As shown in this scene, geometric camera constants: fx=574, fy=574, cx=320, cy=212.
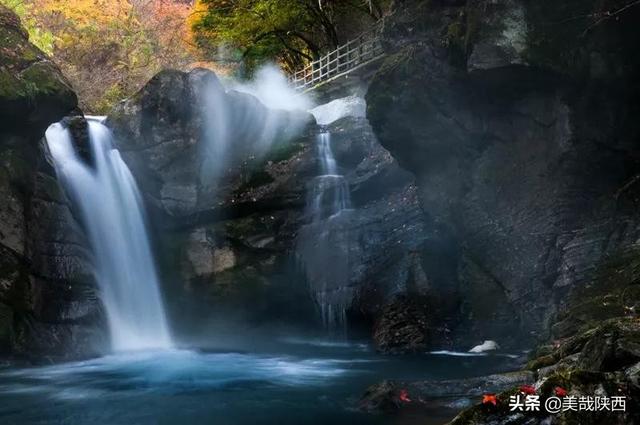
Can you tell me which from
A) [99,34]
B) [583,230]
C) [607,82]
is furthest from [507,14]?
[99,34]

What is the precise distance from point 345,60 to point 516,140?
62.5 ft

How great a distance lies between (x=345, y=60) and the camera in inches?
1222

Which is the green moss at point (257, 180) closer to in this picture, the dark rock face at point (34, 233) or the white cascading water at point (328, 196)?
the white cascading water at point (328, 196)

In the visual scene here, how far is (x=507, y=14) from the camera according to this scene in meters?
12.1

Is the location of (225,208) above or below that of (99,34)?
below

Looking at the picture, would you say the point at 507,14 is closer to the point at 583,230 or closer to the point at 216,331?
the point at 583,230

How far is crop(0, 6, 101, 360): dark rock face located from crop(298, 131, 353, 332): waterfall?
573 cm

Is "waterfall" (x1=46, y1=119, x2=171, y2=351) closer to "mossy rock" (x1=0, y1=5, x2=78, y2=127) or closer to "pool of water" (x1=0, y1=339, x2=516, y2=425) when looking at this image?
"pool of water" (x1=0, y1=339, x2=516, y2=425)

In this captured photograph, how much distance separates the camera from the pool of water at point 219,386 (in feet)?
26.3

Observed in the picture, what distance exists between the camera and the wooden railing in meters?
26.9

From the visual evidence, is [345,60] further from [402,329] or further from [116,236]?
[402,329]

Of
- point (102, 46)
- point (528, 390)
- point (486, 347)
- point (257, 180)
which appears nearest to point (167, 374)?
point (486, 347)

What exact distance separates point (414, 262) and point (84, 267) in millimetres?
8261

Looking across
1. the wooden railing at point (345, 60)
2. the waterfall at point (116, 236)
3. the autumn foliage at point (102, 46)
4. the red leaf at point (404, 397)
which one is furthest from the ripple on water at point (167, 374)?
the autumn foliage at point (102, 46)
